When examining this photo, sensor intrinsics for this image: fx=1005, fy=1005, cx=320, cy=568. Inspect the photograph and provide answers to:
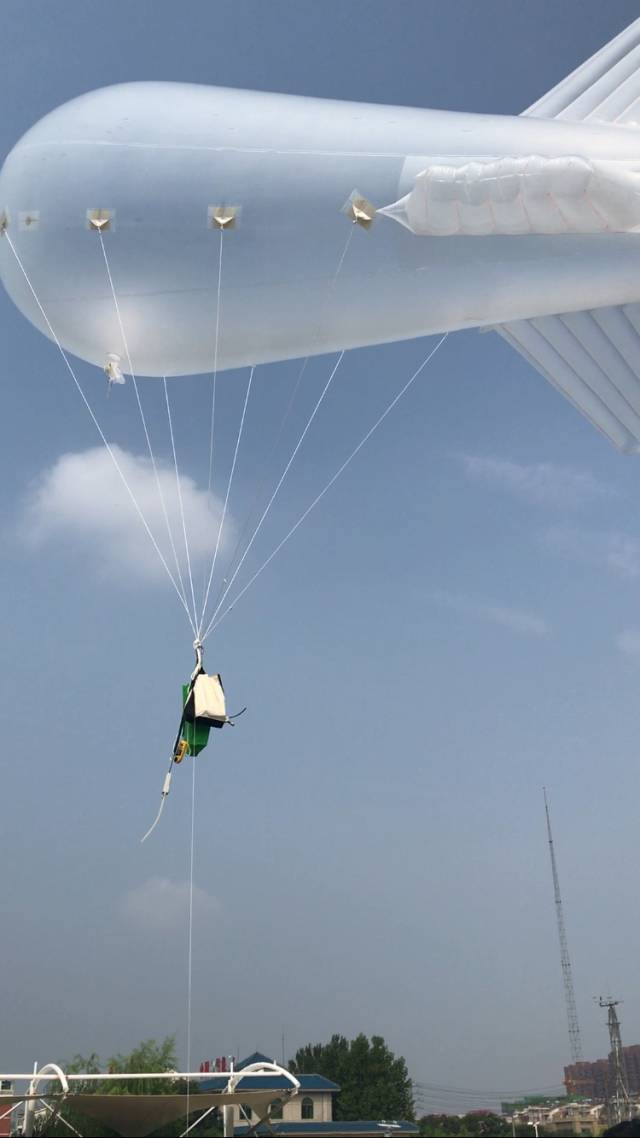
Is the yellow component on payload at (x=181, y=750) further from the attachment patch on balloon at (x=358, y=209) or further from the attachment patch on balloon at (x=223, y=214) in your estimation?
the attachment patch on balloon at (x=358, y=209)

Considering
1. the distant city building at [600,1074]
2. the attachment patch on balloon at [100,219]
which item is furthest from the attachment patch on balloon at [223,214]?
the distant city building at [600,1074]

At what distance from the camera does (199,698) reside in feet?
40.2

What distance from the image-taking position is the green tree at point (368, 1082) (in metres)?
61.0

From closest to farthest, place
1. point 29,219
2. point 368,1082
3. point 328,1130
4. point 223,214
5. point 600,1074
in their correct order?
point 223,214, point 29,219, point 328,1130, point 368,1082, point 600,1074

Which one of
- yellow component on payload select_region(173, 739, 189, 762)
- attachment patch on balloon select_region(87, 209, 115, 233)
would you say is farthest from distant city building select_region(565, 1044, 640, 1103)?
attachment patch on balloon select_region(87, 209, 115, 233)

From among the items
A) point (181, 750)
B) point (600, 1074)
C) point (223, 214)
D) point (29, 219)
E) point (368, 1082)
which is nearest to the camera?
point (223, 214)

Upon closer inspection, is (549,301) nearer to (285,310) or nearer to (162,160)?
(285,310)

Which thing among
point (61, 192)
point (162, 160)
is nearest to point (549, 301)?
point (162, 160)

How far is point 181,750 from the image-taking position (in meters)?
12.3

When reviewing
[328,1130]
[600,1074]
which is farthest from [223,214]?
[600,1074]

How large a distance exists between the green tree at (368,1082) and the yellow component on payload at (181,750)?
56.2 meters

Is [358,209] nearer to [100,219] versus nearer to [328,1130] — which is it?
[100,219]

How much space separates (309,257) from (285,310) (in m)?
0.72

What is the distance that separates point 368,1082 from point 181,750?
59.0 metres
